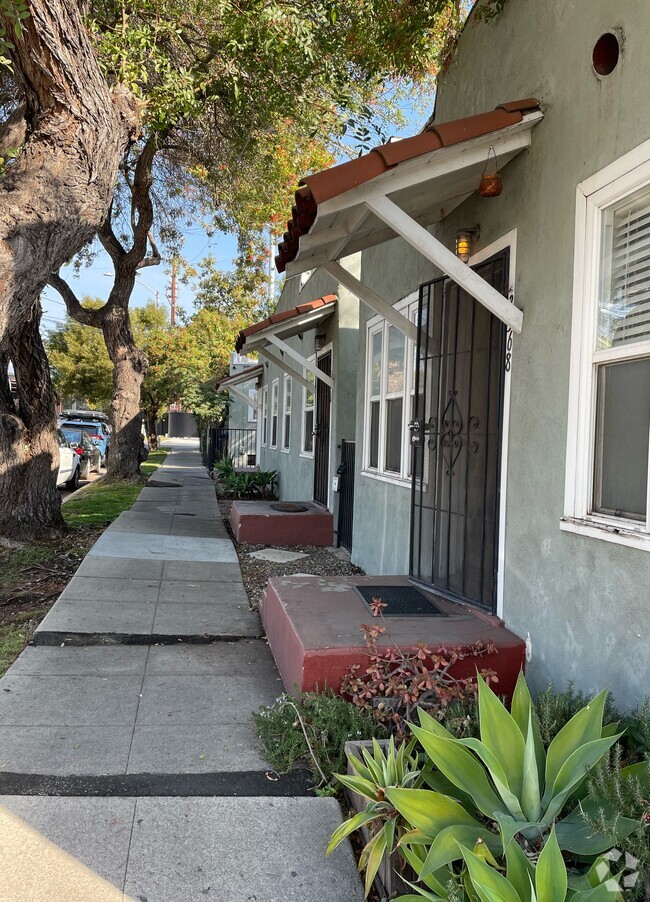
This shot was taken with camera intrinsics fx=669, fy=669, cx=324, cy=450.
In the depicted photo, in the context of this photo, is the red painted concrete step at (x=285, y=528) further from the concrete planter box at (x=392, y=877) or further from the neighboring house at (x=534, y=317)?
the concrete planter box at (x=392, y=877)

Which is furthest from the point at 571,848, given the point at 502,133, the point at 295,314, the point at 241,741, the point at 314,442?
the point at 314,442

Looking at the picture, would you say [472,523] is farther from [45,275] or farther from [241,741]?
[45,275]

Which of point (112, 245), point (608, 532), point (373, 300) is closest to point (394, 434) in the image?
point (373, 300)

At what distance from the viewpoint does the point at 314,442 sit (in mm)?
11070

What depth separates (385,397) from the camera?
6852mm

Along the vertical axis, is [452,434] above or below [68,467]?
above

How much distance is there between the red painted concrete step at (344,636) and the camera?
3615 millimetres

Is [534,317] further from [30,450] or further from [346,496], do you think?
[30,450]

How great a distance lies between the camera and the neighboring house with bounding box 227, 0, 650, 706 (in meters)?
3.00

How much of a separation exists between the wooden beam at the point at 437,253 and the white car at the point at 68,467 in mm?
13215

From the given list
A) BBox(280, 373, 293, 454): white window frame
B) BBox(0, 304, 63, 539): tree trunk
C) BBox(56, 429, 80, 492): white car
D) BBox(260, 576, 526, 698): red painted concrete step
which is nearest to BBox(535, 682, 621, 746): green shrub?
BBox(260, 576, 526, 698): red painted concrete step

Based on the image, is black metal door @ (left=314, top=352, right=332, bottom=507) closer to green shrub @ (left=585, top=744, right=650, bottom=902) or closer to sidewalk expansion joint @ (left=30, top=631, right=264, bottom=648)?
sidewalk expansion joint @ (left=30, top=631, right=264, bottom=648)

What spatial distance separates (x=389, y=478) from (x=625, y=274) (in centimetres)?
367

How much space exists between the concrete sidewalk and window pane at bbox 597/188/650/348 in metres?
2.53
